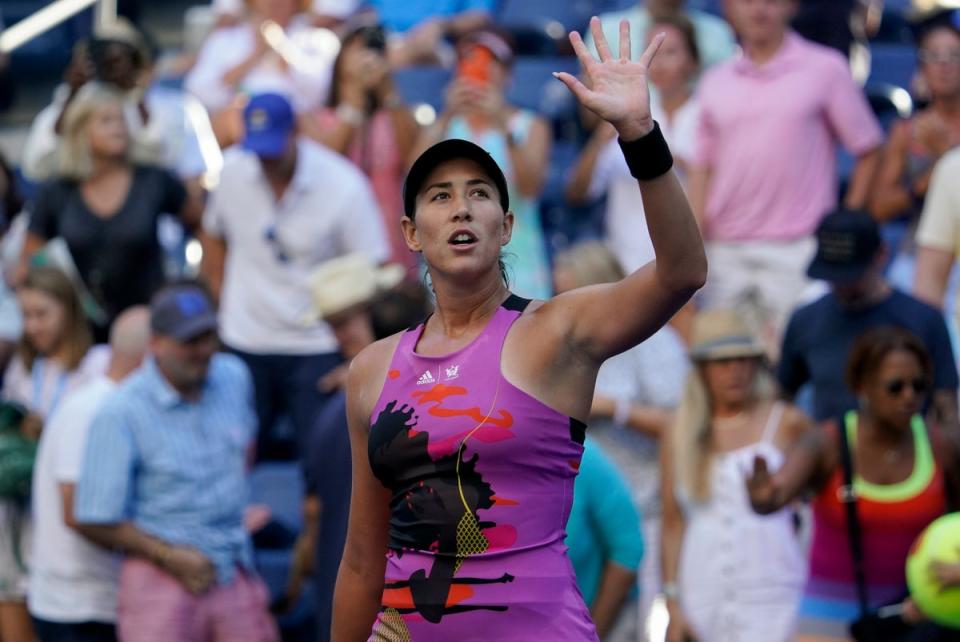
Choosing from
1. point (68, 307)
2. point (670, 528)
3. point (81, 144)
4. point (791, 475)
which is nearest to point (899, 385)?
point (791, 475)

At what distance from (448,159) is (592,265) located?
3.47 meters

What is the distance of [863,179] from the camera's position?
8.55m

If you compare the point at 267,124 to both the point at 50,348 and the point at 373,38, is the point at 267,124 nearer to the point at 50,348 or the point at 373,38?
the point at 373,38

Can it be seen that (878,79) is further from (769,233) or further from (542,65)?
(769,233)

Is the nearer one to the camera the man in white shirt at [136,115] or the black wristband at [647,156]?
the black wristband at [647,156]

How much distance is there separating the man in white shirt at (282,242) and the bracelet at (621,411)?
5.07 ft

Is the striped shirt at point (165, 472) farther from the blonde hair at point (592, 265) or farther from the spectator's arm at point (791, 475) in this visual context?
the spectator's arm at point (791, 475)

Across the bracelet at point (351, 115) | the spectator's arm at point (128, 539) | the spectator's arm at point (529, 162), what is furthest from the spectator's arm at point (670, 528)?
the bracelet at point (351, 115)

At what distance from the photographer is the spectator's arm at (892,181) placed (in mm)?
8570

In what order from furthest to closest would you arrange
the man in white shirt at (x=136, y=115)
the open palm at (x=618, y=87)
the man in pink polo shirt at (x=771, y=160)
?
the man in white shirt at (x=136, y=115), the man in pink polo shirt at (x=771, y=160), the open palm at (x=618, y=87)

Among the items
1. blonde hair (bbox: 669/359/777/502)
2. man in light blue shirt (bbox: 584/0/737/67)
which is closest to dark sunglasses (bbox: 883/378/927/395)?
blonde hair (bbox: 669/359/777/502)

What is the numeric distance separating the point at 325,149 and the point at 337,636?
4930mm

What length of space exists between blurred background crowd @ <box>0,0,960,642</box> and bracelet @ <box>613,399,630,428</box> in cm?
2

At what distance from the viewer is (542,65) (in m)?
10.7
